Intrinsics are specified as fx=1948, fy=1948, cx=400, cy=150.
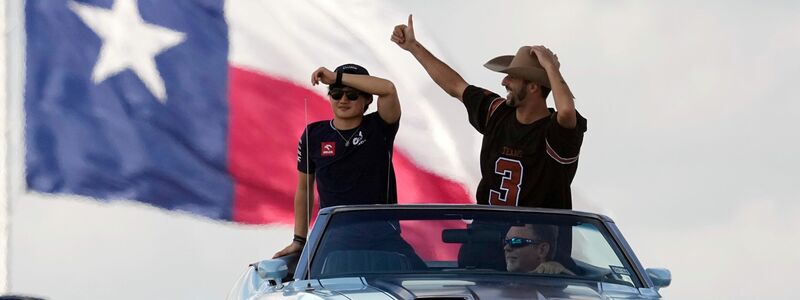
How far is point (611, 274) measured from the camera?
331 inches

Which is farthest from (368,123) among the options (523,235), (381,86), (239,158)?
(239,158)

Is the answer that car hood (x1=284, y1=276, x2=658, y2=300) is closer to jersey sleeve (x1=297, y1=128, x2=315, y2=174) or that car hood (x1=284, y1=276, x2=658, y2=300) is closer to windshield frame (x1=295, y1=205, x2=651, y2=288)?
windshield frame (x1=295, y1=205, x2=651, y2=288)

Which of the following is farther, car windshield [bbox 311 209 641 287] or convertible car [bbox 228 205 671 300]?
car windshield [bbox 311 209 641 287]

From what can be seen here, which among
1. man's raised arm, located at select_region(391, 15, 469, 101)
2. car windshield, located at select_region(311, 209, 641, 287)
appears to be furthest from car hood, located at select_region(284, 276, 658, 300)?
man's raised arm, located at select_region(391, 15, 469, 101)

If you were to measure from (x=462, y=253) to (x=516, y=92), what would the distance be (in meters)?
1.59

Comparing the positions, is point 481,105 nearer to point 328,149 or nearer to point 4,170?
point 328,149

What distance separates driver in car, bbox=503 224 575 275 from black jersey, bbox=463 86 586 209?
→ 106 centimetres

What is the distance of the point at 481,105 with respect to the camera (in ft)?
33.3

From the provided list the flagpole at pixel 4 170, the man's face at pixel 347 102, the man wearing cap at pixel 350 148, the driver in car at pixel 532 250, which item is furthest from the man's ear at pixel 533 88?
the flagpole at pixel 4 170

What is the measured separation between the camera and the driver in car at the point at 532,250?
8383mm

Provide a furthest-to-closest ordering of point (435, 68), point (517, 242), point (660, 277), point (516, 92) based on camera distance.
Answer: point (435, 68) < point (516, 92) < point (517, 242) < point (660, 277)

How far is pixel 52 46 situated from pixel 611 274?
19.1ft

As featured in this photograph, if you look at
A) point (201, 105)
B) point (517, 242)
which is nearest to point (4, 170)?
point (201, 105)

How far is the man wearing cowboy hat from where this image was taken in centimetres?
958
